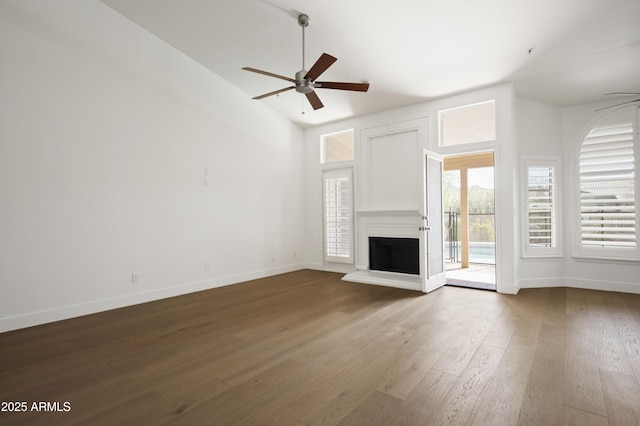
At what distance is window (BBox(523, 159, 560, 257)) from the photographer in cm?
494

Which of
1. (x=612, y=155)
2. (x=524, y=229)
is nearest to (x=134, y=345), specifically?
(x=524, y=229)

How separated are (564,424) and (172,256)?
4564mm

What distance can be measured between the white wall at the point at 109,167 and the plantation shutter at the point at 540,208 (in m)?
4.60

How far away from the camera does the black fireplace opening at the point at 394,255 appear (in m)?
5.32

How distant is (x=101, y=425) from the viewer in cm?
171

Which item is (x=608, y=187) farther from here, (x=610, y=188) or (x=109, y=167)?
(x=109, y=167)

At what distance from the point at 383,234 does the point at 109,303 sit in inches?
167

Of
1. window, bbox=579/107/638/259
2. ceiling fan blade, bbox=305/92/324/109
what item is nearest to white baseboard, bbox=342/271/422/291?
window, bbox=579/107/638/259

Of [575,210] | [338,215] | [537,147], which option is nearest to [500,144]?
[537,147]

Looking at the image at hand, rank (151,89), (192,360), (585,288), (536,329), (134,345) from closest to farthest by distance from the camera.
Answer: (192,360) < (134,345) < (536,329) < (151,89) < (585,288)

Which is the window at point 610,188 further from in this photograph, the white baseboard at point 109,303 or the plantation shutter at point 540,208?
the white baseboard at point 109,303

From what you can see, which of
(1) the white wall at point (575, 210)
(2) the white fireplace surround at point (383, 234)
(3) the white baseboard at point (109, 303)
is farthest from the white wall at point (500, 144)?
(3) the white baseboard at point (109, 303)

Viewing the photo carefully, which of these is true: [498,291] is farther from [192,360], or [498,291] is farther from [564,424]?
[192,360]

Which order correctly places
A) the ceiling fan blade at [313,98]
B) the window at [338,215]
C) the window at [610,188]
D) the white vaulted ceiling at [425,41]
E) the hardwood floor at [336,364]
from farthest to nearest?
the window at [338,215] < the window at [610,188] < the ceiling fan blade at [313,98] < the white vaulted ceiling at [425,41] < the hardwood floor at [336,364]
